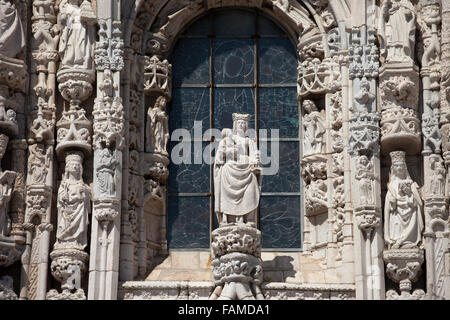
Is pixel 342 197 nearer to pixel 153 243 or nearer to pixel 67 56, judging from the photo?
pixel 153 243

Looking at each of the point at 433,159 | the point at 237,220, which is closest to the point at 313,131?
the point at 433,159

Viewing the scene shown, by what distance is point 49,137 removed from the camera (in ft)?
79.8

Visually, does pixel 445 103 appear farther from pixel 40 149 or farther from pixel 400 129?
pixel 40 149

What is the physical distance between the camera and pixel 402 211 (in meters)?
23.7

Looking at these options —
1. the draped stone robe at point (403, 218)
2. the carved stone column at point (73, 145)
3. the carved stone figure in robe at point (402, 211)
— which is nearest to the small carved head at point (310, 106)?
the carved stone figure in robe at point (402, 211)

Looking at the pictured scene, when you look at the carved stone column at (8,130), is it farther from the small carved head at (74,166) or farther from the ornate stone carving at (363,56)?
the ornate stone carving at (363,56)

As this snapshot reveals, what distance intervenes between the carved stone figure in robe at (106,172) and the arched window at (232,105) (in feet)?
4.56

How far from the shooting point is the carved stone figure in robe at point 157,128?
2484cm

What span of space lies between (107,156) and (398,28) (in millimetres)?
4691

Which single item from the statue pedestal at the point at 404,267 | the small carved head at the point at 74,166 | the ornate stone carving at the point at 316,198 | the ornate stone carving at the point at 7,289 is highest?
the small carved head at the point at 74,166

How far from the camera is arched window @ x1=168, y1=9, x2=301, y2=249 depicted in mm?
24828

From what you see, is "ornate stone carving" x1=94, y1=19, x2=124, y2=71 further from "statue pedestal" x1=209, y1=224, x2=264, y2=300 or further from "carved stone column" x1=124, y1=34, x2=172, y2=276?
"statue pedestal" x1=209, y1=224, x2=264, y2=300

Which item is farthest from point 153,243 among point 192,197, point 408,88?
point 408,88

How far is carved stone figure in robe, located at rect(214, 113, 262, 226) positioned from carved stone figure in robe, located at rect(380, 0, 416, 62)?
2561mm
